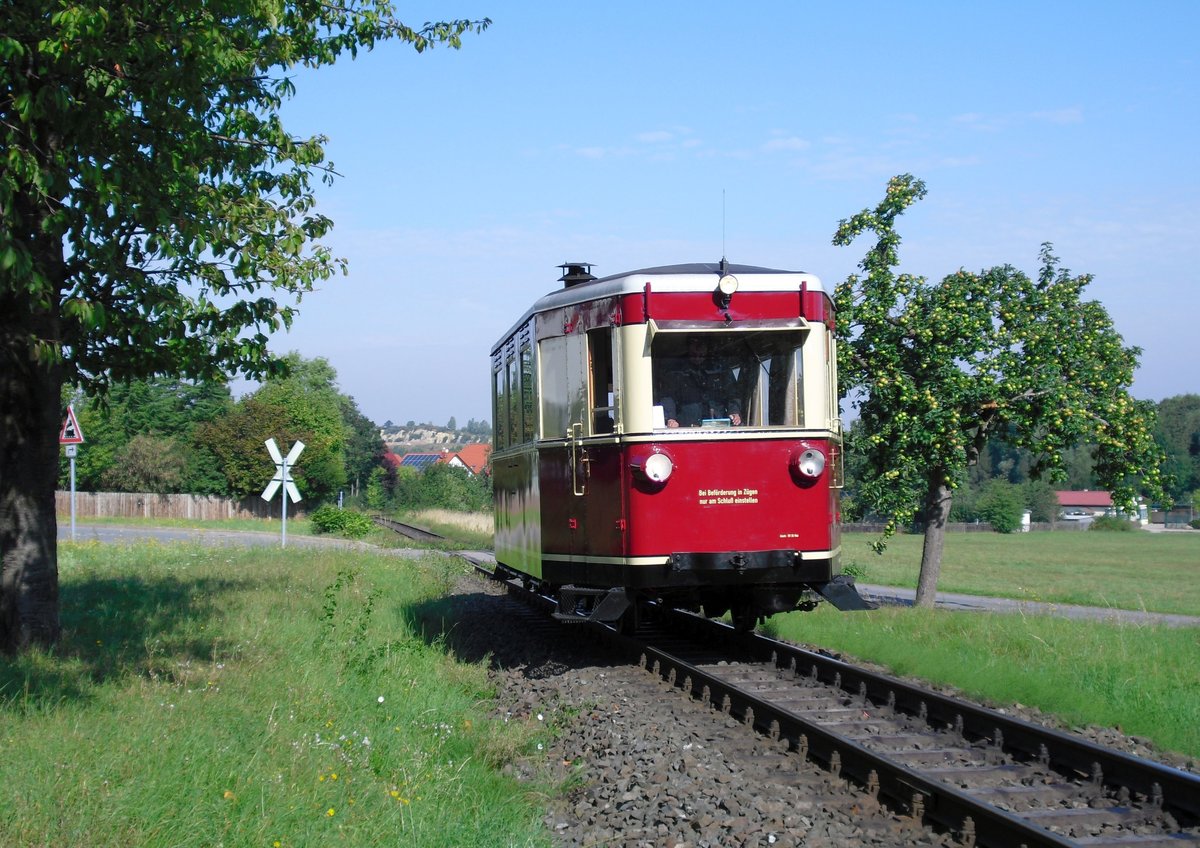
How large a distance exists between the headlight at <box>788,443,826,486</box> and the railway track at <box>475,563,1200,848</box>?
63.0 inches

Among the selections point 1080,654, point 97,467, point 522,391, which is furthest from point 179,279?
point 97,467

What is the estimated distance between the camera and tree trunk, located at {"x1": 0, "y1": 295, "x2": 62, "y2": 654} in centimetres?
1004

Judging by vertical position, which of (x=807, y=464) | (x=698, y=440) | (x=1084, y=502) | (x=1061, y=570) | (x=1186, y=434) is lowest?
(x=1084, y=502)

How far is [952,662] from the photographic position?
10.2 metres

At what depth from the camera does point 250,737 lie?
697 centimetres

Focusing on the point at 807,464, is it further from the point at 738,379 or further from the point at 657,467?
the point at 657,467

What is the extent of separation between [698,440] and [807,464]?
3.27 feet

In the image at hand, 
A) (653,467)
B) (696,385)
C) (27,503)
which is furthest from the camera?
(27,503)

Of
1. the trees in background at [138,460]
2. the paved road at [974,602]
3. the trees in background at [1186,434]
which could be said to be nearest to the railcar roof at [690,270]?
the paved road at [974,602]

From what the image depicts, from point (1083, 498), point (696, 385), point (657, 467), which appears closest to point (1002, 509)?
point (1083, 498)

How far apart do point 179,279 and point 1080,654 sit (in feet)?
29.3

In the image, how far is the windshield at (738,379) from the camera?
9.95 meters

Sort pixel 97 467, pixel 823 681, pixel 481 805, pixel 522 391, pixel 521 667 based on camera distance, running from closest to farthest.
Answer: pixel 481 805 < pixel 823 681 < pixel 521 667 < pixel 522 391 < pixel 97 467

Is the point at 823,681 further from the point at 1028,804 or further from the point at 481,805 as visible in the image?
the point at 481,805
